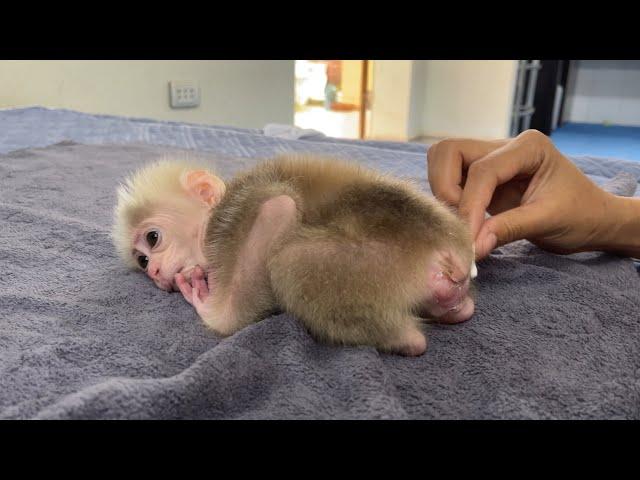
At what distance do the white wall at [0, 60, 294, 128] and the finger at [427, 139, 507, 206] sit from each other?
Result: 2.67m

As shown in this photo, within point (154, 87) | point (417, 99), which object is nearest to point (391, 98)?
point (417, 99)

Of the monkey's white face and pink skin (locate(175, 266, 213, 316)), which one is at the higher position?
the monkey's white face

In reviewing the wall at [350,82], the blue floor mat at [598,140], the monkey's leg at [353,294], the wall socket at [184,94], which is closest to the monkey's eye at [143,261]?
the monkey's leg at [353,294]

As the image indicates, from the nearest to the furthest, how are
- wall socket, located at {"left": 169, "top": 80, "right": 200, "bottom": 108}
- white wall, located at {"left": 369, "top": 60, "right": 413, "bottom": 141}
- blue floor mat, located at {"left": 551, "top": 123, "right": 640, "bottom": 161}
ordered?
wall socket, located at {"left": 169, "top": 80, "right": 200, "bottom": 108}
blue floor mat, located at {"left": 551, "top": 123, "right": 640, "bottom": 161}
white wall, located at {"left": 369, "top": 60, "right": 413, "bottom": 141}

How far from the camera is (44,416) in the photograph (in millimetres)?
565

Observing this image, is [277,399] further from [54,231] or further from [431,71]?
[431,71]

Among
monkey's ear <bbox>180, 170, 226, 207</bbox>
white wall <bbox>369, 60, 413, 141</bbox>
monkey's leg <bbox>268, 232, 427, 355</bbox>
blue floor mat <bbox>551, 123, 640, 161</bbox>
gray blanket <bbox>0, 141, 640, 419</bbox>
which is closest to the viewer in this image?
gray blanket <bbox>0, 141, 640, 419</bbox>

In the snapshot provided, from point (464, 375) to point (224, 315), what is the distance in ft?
1.18

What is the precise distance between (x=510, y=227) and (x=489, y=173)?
10 cm

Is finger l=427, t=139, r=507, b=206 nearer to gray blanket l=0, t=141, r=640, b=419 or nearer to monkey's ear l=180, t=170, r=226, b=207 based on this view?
gray blanket l=0, t=141, r=640, b=419

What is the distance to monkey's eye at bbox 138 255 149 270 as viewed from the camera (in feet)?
3.57

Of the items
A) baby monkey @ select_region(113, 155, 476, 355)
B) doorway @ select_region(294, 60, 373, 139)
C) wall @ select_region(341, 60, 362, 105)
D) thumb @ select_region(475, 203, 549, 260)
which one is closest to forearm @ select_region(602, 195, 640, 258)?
thumb @ select_region(475, 203, 549, 260)

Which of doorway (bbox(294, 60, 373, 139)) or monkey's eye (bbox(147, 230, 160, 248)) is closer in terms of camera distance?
monkey's eye (bbox(147, 230, 160, 248))

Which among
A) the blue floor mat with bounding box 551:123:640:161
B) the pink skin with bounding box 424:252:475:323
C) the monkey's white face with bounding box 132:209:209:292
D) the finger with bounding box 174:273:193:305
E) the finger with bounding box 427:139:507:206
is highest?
the finger with bounding box 427:139:507:206
